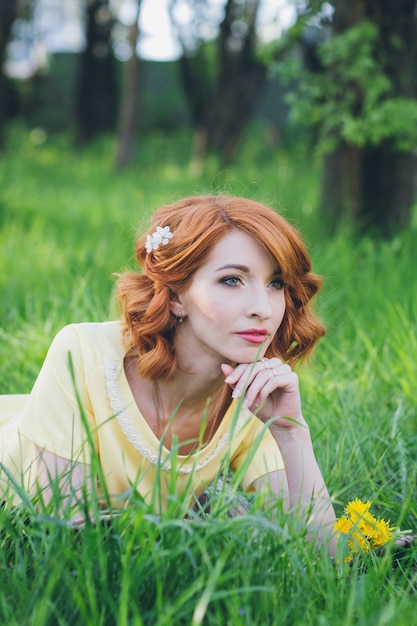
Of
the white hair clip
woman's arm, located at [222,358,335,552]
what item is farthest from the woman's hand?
the white hair clip

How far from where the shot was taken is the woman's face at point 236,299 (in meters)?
2.12

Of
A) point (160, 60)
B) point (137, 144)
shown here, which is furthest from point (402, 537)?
point (160, 60)

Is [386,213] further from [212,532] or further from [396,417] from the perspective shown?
[212,532]

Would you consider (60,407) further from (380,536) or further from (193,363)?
(380,536)

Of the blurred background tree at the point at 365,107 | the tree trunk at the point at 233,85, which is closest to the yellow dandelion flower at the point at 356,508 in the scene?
the blurred background tree at the point at 365,107

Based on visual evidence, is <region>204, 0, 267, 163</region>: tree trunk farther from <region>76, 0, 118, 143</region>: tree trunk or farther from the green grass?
the green grass

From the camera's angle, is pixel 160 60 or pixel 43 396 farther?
pixel 160 60

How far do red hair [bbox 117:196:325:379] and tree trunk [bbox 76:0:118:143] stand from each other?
53.7 ft

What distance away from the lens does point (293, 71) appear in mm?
5656

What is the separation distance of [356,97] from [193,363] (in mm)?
3789

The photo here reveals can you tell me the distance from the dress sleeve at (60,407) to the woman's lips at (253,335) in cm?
44

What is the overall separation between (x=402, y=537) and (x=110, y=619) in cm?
95

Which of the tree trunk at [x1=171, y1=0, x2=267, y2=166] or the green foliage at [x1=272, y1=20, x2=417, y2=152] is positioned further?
the tree trunk at [x1=171, y1=0, x2=267, y2=166]

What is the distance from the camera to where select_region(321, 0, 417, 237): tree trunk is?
5680 mm
